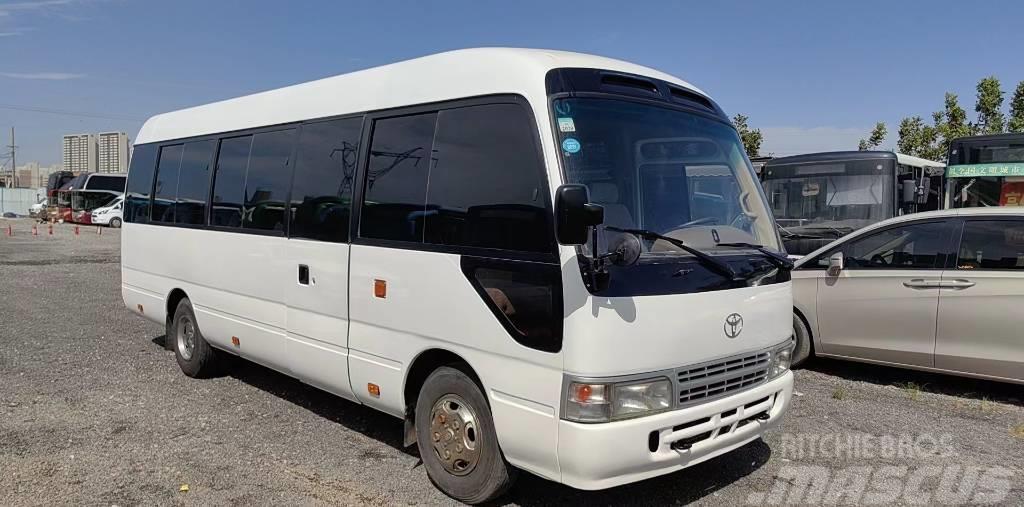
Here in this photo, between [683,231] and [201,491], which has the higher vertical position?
[683,231]

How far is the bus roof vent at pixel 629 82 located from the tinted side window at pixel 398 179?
3.64ft

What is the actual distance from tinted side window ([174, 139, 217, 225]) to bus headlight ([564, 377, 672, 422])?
4.89 m

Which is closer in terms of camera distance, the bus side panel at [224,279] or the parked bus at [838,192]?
the bus side panel at [224,279]

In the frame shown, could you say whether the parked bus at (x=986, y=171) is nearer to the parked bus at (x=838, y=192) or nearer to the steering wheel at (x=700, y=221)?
the parked bus at (x=838, y=192)

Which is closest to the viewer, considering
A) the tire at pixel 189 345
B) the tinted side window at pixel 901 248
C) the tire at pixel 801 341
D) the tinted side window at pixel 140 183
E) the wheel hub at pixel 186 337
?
the tinted side window at pixel 901 248

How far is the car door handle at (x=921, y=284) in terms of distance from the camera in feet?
23.2

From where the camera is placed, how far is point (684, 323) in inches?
157

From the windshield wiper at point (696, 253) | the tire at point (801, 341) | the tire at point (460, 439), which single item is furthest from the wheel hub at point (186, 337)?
the tire at point (801, 341)

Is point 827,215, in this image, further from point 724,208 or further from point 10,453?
point 10,453

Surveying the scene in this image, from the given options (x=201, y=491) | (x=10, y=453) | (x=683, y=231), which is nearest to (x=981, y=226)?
(x=683, y=231)

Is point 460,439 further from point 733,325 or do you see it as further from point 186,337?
point 186,337

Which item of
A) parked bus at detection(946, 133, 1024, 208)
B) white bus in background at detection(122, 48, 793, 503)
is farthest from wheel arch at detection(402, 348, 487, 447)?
parked bus at detection(946, 133, 1024, 208)

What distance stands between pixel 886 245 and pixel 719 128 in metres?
3.65

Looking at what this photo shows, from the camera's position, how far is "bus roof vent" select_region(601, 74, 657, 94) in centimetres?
432
